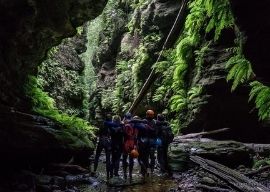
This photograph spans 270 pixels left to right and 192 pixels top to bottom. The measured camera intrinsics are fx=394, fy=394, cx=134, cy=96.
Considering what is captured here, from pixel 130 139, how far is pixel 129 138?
42 millimetres

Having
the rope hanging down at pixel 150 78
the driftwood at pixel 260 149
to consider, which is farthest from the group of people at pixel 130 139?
the rope hanging down at pixel 150 78

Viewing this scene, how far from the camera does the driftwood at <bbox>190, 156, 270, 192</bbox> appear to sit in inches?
339

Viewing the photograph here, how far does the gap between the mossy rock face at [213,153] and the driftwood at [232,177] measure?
442 millimetres

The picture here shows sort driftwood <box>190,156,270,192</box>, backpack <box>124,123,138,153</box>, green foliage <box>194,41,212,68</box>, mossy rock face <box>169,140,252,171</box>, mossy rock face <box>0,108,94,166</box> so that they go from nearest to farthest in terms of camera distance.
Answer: driftwood <box>190,156,270,192</box> → mossy rock face <box>0,108,94,166</box> → backpack <box>124,123,138,153</box> → mossy rock face <box>169,140,252,171</box> → green foliage <box>194,41,212,68</box>

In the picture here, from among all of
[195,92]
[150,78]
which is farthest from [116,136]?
[150,78]

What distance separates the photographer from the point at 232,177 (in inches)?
387

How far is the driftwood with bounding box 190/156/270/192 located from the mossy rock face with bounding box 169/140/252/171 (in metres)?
0.44

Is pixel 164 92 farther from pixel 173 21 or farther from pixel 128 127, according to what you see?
pixel 128 127

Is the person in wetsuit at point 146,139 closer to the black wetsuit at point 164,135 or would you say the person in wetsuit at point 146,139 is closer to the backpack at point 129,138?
the black wetsuit at point 164,135

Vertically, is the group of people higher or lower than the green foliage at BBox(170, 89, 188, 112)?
lower

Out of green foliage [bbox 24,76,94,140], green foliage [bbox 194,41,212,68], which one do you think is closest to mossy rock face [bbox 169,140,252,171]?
green foliage [bbox 24,76,94,140]

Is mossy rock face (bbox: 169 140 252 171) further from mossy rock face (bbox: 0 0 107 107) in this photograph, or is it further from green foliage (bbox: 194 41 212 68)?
mossy rock face (bbox: 0 0 107 107)

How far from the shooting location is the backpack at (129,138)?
36.6 ft

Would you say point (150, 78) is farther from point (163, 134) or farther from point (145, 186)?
point (145, 186)
